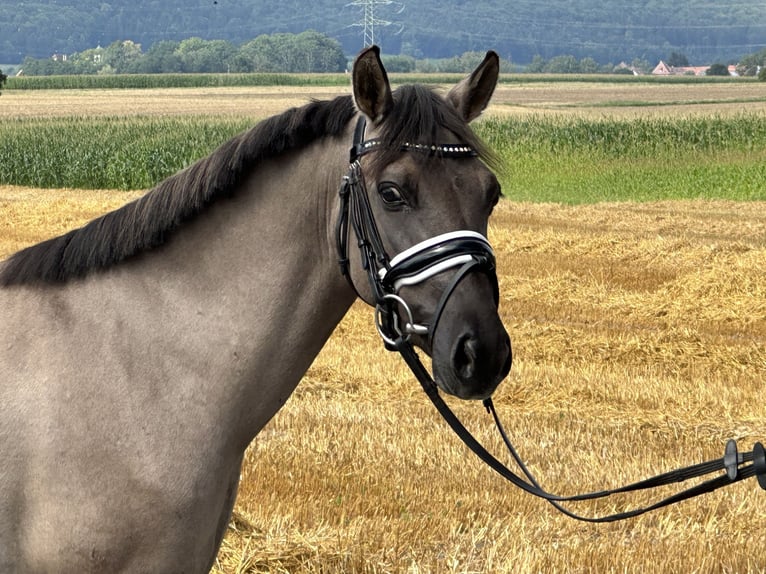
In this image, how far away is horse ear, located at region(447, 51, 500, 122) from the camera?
332cm

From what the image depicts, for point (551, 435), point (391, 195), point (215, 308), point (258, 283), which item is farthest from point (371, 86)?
point (551, 435)

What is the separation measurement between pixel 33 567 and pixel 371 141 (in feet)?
5.23

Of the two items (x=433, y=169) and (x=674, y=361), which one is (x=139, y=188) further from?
(x=433, y=169)

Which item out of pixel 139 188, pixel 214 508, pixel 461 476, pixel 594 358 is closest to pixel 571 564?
pixel 461 476

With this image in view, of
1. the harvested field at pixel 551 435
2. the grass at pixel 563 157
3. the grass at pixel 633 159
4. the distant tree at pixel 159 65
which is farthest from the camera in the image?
the distant tree at pixel 159 65

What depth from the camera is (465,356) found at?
294cm

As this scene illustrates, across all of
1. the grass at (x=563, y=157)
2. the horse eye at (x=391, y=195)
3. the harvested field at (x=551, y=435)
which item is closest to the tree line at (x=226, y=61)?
the grass at (x=563, y=157)

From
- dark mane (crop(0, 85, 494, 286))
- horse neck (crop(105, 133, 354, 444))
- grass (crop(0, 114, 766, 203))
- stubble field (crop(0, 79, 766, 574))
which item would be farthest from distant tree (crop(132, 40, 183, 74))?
horse neck (crop(105, 133, 354, 444))

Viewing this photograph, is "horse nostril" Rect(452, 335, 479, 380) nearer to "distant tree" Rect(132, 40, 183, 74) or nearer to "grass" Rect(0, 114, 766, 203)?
"grass" Rect(0, 114, 766, 203)

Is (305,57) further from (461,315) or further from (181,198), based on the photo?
(461,315)

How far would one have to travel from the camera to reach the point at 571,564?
17.0 feet

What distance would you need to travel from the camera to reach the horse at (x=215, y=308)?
2.97 meters

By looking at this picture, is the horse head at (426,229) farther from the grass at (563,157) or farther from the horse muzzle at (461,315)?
the grass at (563,157)

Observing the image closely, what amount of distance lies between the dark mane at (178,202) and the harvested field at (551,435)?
6.92 feet
